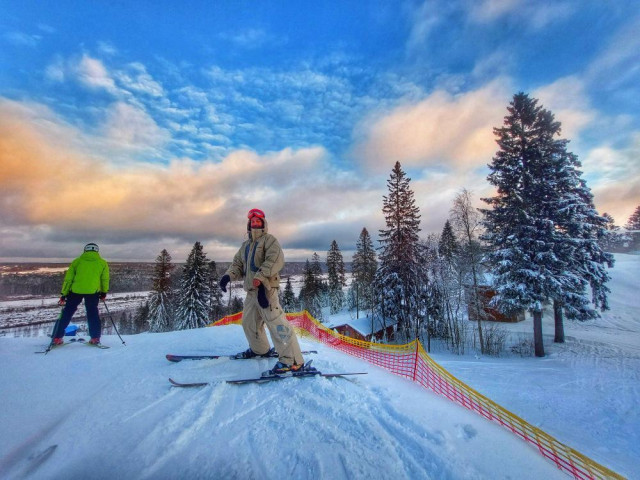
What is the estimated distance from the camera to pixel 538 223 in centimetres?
1606

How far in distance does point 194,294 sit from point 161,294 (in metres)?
5.54

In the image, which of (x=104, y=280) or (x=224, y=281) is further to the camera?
(x=104, y=280)

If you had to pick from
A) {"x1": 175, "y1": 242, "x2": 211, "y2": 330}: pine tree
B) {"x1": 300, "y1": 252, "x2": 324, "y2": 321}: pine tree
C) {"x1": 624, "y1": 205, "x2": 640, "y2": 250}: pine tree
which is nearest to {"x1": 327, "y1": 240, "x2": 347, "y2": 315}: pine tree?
{"x1": 300, "y1": 252, "x2": 324, "y2": 321}: pine tree

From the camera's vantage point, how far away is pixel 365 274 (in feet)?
123

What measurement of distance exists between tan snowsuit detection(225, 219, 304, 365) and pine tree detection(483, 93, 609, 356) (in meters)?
16.8

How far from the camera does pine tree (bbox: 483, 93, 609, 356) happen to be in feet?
51.0

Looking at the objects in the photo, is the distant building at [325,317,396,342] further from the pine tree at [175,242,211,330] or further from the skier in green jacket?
the skier in green jacket

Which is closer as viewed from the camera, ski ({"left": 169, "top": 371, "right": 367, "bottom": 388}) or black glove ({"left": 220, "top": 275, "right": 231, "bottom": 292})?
ski ({"left": 169, "top": 371, "right": 367, "bottom": 388})

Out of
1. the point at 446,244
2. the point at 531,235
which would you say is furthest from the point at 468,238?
the point at 446,244

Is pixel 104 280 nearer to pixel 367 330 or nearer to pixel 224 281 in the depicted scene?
pixel 224 281

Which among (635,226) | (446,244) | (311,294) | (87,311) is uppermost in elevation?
(635,226)

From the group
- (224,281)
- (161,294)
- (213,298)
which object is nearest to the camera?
(224,281)

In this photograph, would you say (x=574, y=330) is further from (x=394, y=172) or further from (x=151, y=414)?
(x=151, y=414)

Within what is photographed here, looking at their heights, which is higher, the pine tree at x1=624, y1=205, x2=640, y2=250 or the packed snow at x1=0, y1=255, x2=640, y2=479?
the pine tree at x1=624, y1=205, x2=640, y2=250
